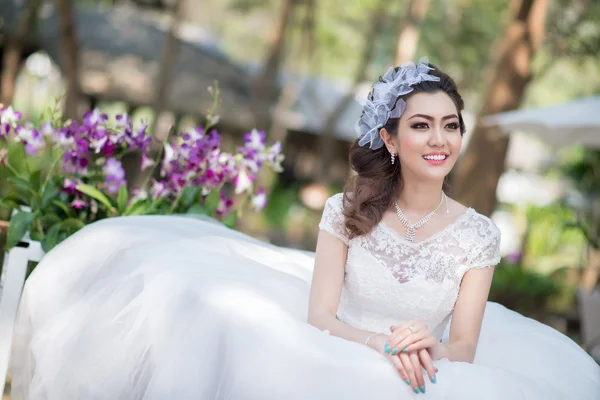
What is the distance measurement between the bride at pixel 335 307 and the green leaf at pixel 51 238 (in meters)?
0.37

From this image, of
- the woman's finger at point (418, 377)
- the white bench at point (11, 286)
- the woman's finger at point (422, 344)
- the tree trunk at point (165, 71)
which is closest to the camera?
the woman's finger at point (418, 377)

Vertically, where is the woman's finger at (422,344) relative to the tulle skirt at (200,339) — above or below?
above

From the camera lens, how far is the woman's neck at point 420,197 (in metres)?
3.24

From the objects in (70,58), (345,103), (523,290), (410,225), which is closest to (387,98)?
(410,225)

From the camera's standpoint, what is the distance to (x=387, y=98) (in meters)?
3.19

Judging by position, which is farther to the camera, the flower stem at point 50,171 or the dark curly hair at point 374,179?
the flower stem at point 50,171

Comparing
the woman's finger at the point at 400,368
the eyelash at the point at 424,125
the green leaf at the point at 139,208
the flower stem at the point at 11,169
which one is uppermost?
the eyelash at the point at 424,125

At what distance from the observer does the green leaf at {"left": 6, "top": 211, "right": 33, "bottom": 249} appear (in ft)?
11.7

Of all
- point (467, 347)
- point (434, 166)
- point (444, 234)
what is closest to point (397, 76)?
point (434, 166)

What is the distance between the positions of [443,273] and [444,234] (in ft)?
0.57

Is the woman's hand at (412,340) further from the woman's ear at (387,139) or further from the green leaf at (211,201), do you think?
the green leaf at (211,201)

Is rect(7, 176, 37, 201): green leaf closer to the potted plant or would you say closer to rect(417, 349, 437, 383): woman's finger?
the potted plant

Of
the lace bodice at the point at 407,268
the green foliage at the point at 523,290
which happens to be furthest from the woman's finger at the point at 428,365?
the green foliage at the point at 523,290

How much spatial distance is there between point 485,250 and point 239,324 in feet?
3.44
